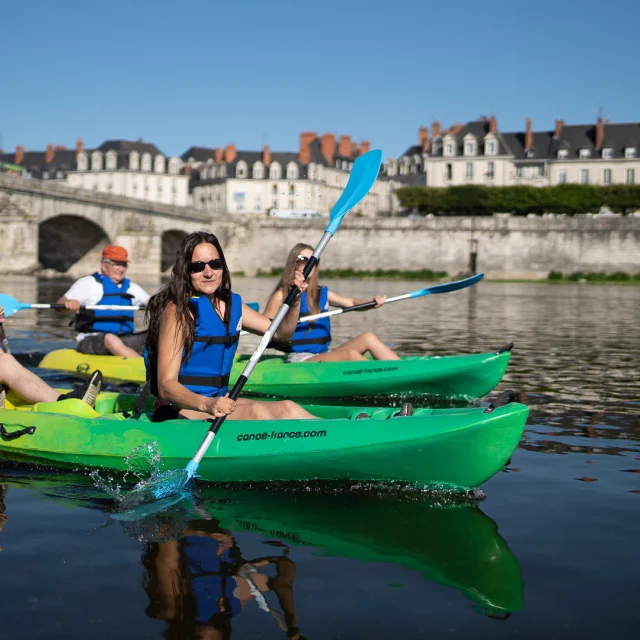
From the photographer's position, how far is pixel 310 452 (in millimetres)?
5195

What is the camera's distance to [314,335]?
31.7 ft

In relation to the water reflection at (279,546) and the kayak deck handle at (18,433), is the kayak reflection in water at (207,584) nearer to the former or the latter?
the water reflection at (279,546)

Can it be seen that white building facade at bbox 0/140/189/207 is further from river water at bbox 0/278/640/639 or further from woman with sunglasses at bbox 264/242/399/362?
river water at bbox 0/278/640/639

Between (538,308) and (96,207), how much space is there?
1001 inches

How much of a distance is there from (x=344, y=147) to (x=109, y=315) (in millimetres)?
77929

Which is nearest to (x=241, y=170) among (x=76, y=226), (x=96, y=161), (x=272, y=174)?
(x=272, y=174)

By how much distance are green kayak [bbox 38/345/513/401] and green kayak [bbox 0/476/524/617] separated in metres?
3.37

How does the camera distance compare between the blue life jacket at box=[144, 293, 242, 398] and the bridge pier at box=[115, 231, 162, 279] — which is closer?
the blue life jacket at box=[144, 293, 242, 398]

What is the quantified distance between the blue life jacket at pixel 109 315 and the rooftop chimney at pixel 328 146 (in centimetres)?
7397

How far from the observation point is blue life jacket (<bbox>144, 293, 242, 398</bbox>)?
5.44 meters

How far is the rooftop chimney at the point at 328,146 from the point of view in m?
83.8

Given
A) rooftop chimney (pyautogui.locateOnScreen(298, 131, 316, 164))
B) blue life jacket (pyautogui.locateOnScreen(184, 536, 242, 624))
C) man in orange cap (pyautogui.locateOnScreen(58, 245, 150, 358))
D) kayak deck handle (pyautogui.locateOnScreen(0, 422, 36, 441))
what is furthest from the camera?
rooftop chimney (pyautogui.locateOnScreen(298, 131, 316, 164))

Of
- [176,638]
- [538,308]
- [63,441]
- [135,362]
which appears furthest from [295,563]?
[538,308]

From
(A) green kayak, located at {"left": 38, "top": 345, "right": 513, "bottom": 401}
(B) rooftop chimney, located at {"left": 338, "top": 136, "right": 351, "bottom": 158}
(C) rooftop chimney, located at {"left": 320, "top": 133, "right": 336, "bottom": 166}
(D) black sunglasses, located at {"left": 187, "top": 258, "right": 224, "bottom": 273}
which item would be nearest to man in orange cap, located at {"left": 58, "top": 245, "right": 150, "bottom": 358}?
(A) green kayak, located at {"left": 38, "top": 345, "right": 513, "bottom": 401}
